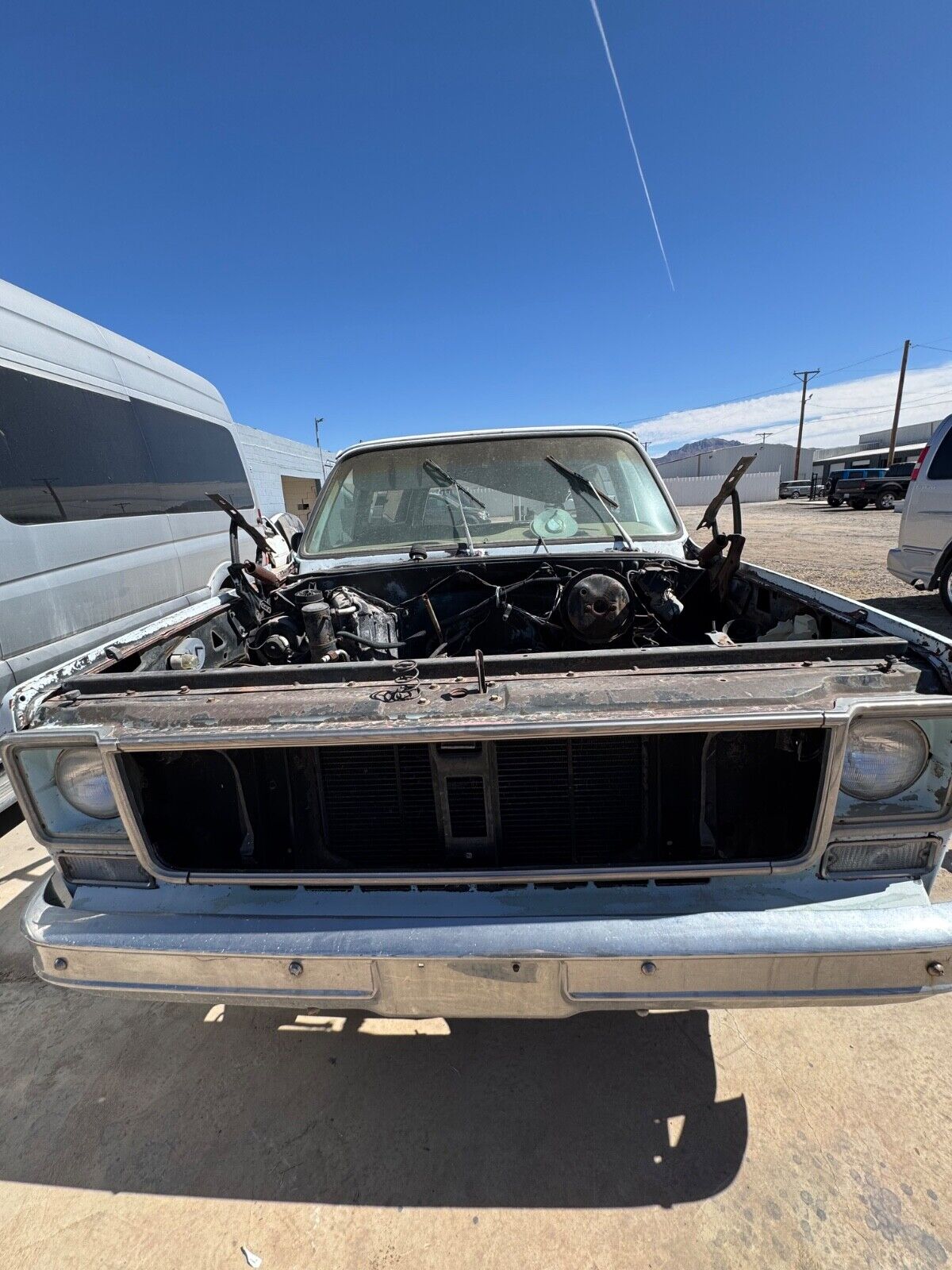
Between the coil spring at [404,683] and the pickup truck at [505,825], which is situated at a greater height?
the coil spring at [404,683]

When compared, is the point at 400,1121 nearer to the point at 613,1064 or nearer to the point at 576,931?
the point at 613,1064

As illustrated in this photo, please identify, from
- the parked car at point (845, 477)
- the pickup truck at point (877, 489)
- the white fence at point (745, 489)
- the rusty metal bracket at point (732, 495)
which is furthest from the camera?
the white fence at point (745, 489)

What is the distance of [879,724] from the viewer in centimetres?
148

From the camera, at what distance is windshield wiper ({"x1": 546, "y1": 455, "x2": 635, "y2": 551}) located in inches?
121

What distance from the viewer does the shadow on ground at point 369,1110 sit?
5.36 feet

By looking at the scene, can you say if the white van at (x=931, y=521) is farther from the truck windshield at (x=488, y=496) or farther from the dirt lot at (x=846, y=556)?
the truck windshield at (x=488, y=496)

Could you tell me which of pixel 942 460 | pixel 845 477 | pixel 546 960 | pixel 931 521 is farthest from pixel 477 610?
pixel 845 477

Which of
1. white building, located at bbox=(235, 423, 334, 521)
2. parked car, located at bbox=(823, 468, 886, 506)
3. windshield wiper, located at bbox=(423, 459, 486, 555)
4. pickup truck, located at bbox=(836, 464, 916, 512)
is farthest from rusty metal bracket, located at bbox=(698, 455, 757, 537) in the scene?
parked car, located at bbox=(823, 468, 886, 506)

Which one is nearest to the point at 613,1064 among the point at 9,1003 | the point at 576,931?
the point at 576,931

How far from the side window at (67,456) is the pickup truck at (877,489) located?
27885mm

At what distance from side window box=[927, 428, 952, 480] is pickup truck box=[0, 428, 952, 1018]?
5.93m

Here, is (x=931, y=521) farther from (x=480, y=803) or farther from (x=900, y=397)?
(x=900, y=397)

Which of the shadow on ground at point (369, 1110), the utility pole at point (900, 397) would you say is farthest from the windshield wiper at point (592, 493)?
the utility pole at point (900, 397)

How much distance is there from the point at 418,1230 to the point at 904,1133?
1350mm
